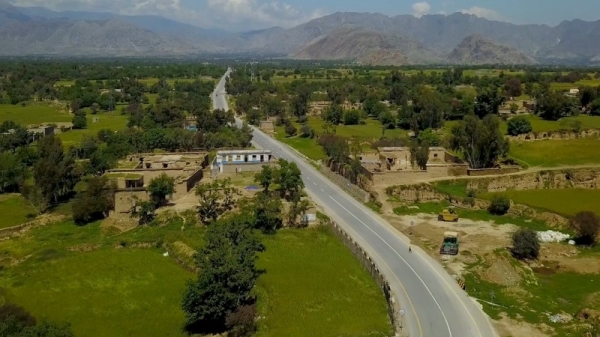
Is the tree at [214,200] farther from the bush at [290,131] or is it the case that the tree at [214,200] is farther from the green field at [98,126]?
the green field at [98,126]

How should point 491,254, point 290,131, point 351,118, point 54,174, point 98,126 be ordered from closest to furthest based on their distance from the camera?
point 491,254
point 54,174
point 290,131
point 351,118
point 98,126

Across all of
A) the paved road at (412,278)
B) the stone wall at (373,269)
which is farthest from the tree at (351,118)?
the stone wall at (373,269)

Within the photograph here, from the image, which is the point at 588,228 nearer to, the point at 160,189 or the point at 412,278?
the point at 412,278

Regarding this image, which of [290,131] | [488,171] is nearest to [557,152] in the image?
[488,171]

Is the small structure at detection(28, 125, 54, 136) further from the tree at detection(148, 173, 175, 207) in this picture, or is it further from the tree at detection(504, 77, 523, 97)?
the tree at detection(504, 77, 523, 97)

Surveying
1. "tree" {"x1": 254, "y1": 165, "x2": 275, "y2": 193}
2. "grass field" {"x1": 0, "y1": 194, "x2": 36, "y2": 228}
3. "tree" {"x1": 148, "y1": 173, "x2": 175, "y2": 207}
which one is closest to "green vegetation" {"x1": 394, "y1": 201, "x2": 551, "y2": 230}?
"tree" {"x1": 254, "y1": 165, "x2": 275, "y2": 193}

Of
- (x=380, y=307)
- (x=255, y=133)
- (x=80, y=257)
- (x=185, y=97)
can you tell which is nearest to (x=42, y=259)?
(x=80, y=257)
